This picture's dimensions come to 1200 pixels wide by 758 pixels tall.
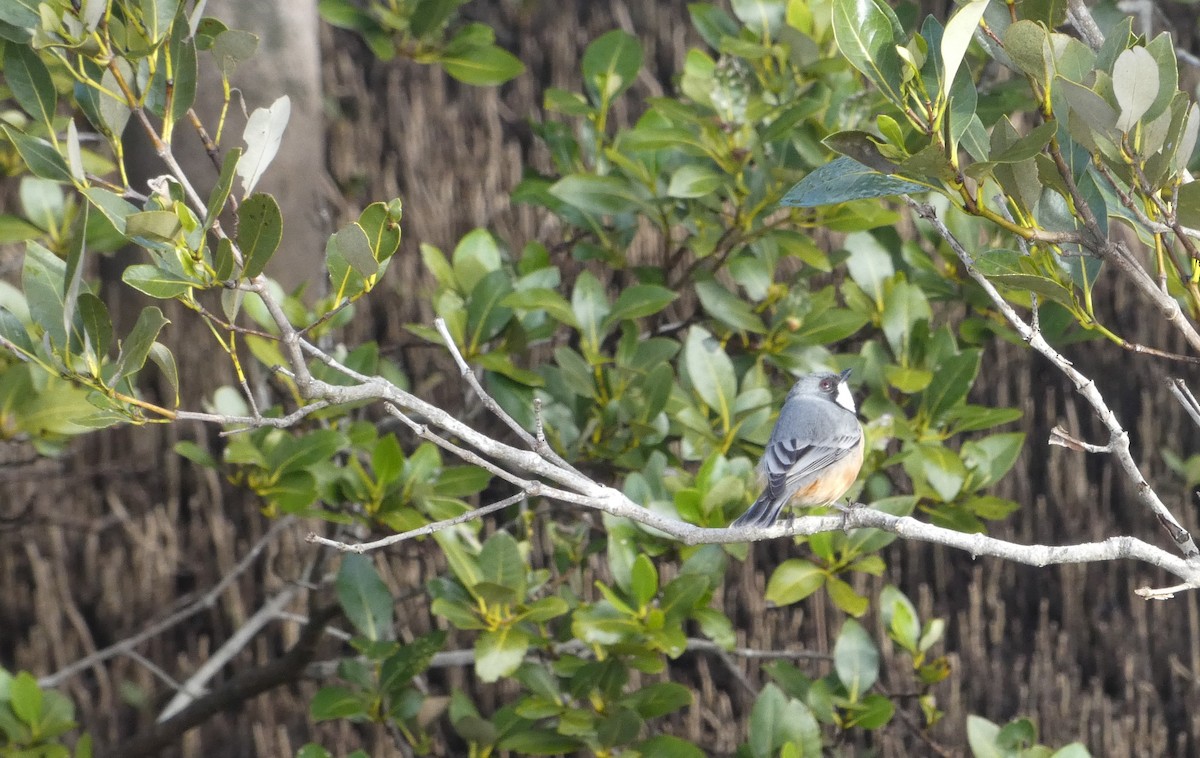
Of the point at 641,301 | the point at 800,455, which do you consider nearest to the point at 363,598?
the point at 641,301

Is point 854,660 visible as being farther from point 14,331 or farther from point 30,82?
point 30,82

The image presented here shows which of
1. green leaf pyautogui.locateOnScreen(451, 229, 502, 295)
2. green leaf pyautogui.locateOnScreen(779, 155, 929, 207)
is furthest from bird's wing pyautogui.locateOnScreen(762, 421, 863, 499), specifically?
green leaf pyautogui.locateOnScreen(779, 155, 929, 207)

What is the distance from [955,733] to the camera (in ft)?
11.7

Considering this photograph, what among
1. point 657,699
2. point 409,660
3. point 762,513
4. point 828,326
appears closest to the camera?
point 762,513

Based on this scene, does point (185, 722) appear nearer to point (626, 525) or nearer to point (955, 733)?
point (626, 525)

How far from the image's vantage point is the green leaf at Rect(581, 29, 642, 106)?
111 inches

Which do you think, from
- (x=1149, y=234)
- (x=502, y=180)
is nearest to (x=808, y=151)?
(x=1149, y=234)

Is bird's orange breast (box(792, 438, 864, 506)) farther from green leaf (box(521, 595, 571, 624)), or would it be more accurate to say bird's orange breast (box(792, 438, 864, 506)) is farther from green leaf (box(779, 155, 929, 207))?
green leaf (box(779, 155, 929, 207))

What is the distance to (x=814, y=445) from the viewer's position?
2424mm

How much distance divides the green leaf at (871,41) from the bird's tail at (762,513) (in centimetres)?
100

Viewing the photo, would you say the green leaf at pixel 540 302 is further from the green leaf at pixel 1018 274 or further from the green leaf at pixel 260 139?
→ the green leaf at pixel 1018 274

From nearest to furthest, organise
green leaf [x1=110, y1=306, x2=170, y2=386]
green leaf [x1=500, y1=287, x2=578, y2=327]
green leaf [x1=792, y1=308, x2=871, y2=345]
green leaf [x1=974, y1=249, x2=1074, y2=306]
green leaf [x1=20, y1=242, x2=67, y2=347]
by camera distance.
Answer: green leaf [x1=974, y1=249, x2=1074, y2=306], green leaf [x1=110, y1=306, x2=170, y2=386], green leaf [x1=20, y1=242, x2=67, y2=347], green leaf [x1=500, y1=287, x2=578, y2=327], green leaf [x1=792, y1=308, x2=871, y2=345]

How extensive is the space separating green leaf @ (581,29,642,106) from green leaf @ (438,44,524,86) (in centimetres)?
16

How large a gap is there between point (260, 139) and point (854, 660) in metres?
1.53
